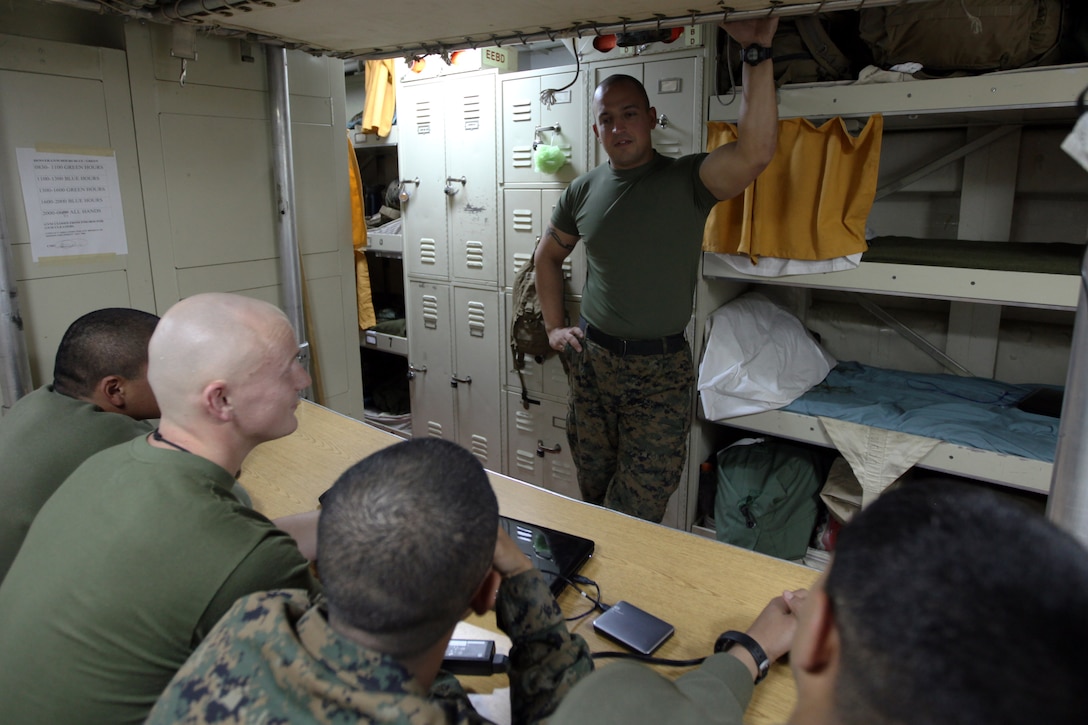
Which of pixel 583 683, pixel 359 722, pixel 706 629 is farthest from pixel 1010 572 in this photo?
pixel 706 629

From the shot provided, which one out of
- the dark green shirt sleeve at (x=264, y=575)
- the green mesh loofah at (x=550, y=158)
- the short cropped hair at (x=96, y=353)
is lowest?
the dark green shirt sleeve at (x=264, y=575)

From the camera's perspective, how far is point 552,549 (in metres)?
1.38

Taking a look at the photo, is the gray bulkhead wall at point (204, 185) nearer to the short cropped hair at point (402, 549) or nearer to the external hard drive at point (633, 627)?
the short cropped hair at point (402, 549)

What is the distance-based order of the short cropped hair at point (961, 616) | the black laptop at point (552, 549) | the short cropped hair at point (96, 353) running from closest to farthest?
the short cropped hair at point (961, 616) < the black laptop at point (552, 549) < the short cropped hair at point (96, 353)

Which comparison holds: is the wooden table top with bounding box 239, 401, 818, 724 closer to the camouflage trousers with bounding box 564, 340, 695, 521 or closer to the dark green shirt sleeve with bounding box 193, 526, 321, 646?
the dark green shirt sleeve with bounding box 193, 526, 321, 646

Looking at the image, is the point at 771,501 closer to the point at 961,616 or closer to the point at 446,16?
the point at 446,16

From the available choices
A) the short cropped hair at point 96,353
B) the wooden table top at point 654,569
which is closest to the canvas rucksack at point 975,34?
the wooden table top at point 654,569

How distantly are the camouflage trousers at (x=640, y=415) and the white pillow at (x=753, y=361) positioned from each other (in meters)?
0.36

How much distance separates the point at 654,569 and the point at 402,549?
0.77 m

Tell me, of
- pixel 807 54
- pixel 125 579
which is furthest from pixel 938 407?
pixel 125 579

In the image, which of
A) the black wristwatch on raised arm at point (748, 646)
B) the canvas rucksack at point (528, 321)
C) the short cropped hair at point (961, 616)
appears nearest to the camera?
the short cropped hair at point (961, 616)

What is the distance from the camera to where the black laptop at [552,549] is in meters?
1.30

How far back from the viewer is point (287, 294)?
2.47 m

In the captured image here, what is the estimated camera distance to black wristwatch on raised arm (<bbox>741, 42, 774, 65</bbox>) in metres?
1.75
